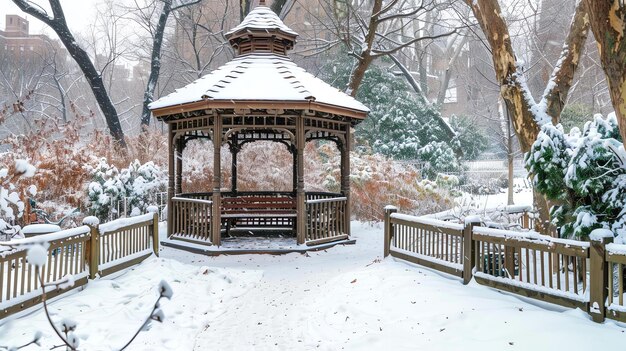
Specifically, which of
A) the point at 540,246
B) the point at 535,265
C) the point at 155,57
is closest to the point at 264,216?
the point at 535,265

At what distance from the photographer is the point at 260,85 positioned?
9.46 m

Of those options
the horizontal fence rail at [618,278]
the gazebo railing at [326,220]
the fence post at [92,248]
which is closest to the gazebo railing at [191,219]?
the gazebo railing at [326,220]

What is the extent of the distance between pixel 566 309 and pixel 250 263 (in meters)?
5.52

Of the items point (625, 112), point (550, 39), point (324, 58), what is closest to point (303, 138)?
point (625, 112)

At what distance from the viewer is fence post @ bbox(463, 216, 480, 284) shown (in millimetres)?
6266

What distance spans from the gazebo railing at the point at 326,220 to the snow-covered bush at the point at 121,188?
3.97 meters

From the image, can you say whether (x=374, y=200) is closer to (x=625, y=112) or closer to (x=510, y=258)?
(x=510, y=258)

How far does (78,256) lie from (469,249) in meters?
5.36

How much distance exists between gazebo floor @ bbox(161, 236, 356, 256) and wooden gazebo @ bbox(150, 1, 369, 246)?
146 mm

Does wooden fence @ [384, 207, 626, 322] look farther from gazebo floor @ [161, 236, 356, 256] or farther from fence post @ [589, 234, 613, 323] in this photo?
gazebo floor @ [161, 236, 356, 256]

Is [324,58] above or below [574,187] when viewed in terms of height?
above

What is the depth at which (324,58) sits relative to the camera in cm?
2594

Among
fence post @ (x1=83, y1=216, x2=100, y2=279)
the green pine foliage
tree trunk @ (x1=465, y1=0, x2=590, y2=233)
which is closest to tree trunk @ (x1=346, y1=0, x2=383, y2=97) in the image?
tree trunk @ (x1=465, y1=0, x2=590, y2=233)

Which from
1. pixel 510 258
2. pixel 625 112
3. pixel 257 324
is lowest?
pixel 257 324
